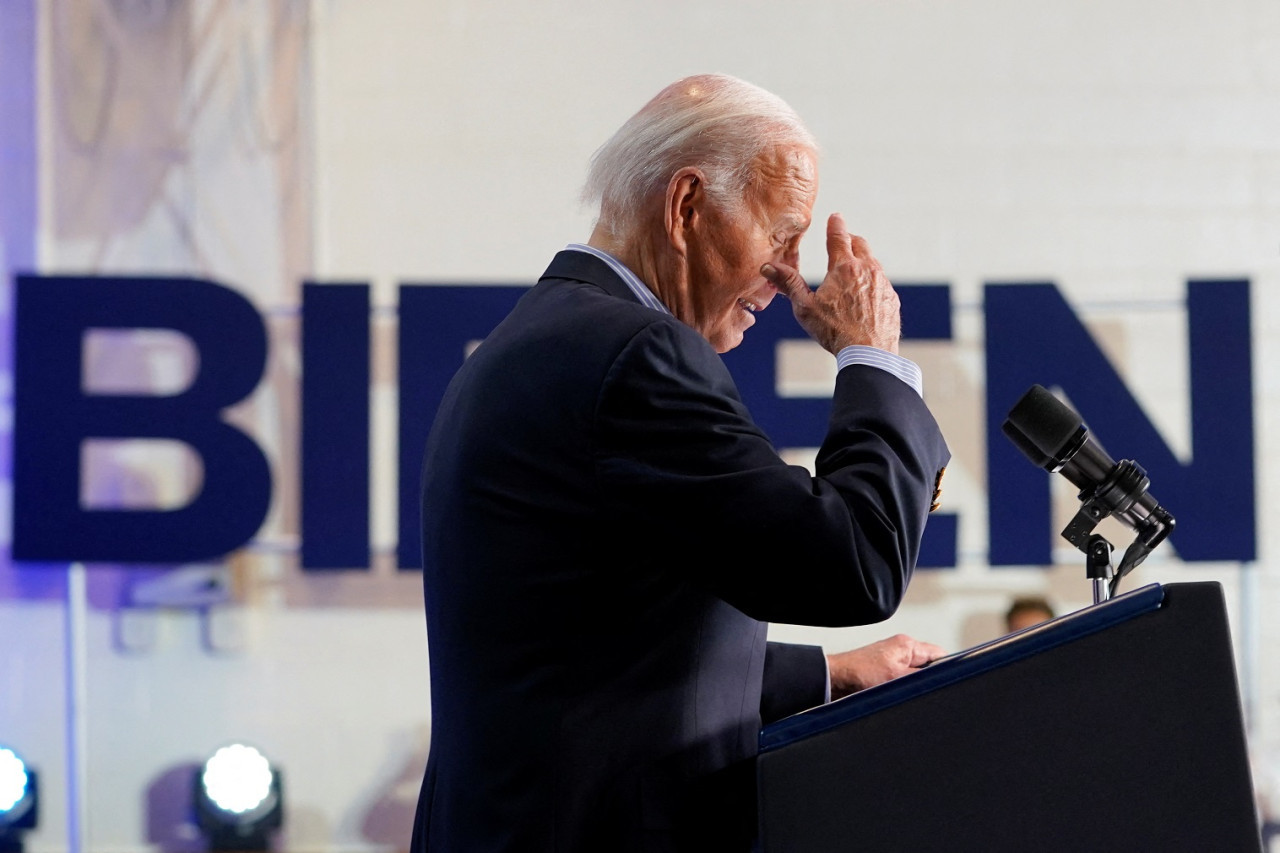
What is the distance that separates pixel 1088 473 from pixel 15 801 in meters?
2.79

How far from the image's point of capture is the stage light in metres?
3.00

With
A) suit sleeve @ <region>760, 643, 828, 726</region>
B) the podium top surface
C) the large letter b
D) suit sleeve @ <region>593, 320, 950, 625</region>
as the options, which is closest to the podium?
the podium top surface

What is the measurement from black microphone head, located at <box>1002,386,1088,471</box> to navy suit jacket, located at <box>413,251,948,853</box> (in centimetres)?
10

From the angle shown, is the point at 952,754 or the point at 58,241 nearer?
the point at 952,754

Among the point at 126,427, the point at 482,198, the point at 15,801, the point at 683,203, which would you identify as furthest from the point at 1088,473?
the point at 15,801

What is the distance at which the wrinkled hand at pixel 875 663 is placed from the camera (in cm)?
127

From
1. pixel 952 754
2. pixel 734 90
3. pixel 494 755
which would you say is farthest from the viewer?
pixel 734 90

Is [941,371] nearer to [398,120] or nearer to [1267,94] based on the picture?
[1267,94]

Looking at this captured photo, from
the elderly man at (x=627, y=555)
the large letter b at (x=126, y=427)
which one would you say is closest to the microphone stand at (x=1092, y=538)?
the elderly man at (x=627, y=555)

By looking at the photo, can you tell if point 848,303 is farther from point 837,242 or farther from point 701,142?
point 701,142

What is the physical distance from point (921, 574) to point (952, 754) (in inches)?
95.7

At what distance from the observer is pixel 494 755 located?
1006mm

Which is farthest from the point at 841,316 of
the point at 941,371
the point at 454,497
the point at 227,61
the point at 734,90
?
the point at 227,61

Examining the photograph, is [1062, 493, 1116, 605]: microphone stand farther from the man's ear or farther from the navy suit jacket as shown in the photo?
the man's ear
